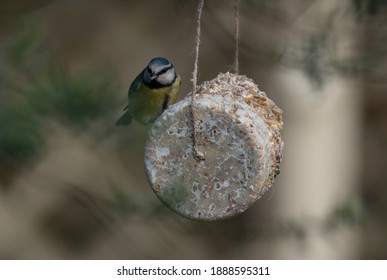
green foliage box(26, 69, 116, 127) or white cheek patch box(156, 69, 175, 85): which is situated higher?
white cheek patch box(156, 69, 175, 85)

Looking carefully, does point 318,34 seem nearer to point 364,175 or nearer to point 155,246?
point 155,246

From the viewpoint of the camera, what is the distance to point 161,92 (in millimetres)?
2809

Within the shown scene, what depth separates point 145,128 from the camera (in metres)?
1.16

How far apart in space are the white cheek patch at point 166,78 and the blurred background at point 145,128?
0.17 metres

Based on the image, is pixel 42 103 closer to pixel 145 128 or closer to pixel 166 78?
pixel 145 128

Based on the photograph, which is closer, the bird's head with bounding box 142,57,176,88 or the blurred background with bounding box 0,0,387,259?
the blurred background with bounding box 0,0,387,259

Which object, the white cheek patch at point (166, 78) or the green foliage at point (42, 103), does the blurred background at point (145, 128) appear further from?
the white cheek patch at point (166, 78)

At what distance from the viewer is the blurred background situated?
956 mm

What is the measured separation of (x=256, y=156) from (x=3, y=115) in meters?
1.17

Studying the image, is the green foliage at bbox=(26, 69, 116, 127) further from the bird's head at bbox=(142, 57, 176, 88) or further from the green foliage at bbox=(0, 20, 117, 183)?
the bird's head at bbox=(142, 57, 176, 88)

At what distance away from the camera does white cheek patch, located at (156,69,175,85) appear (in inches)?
111

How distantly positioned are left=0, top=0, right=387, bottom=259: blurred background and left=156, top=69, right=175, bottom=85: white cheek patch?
173 mm

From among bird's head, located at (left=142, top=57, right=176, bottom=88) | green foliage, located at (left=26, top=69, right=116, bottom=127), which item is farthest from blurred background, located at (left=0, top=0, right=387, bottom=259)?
bird's head, located at (left=142, top=57, right=176, bottom=88)

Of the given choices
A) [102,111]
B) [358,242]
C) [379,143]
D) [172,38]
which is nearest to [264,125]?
[102,111]
